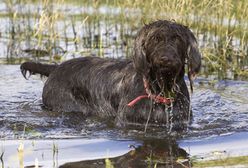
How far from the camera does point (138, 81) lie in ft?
27.1

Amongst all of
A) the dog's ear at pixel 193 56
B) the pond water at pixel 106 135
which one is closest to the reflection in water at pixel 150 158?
the pond water at pixel 106 135

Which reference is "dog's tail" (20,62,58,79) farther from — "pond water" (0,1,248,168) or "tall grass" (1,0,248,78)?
"tall grass" (1,0,248,78)

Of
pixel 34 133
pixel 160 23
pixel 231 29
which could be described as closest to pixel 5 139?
pixel 34 133

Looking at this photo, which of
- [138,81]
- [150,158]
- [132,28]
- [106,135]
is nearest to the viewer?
[150,158]

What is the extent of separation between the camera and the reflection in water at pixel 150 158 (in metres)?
6.39

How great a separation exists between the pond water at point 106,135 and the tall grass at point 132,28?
1.42m

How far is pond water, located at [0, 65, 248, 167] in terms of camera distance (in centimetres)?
676

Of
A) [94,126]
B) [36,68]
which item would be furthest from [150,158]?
[36,68]

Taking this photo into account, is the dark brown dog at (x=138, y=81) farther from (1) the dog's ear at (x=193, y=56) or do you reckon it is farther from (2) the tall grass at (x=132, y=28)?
(2) the tall grass at (x=132, y=28)

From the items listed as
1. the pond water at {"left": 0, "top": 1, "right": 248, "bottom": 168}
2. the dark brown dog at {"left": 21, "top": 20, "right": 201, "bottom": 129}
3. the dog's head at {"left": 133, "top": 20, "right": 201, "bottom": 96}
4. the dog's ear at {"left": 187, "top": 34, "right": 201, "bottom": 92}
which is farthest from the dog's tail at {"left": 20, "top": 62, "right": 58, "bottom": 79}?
the dog's ear at {"left": 187, "top": 34, "right": 201, "bottom": 92}

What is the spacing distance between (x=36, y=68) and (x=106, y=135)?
93.4 inches

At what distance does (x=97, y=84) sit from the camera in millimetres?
9266

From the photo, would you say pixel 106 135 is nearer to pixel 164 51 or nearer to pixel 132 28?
pixel 164 51

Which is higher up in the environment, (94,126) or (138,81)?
(138,81)
